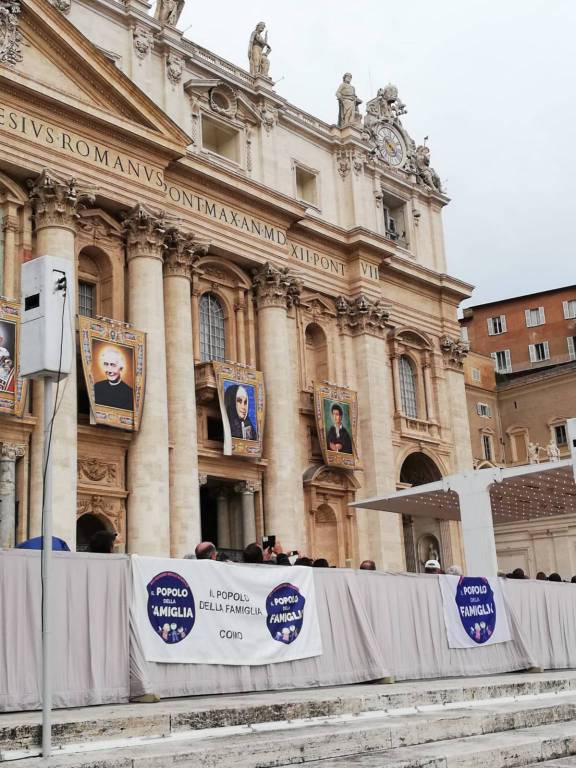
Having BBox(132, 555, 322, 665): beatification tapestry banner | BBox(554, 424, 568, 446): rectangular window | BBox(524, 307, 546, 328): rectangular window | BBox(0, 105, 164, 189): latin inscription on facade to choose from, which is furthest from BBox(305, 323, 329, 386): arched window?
BBox(524, 307, 546, 328): rectangular window

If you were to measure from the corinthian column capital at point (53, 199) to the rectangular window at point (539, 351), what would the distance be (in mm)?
37641

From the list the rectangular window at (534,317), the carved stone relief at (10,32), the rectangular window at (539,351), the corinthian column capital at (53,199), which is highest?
the rectangular window at (534,317)

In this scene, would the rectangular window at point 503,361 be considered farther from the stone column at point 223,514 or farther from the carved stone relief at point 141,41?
the carved stone relief at point 141,41

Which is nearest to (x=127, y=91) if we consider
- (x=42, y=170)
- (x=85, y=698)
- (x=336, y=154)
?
(x=42, y=170)

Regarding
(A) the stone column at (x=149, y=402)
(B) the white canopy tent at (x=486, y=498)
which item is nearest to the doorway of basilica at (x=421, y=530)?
(B) the white canopy tent at (x=486, y=498)

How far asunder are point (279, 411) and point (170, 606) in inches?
707

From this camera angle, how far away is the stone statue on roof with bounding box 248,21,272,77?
103 feet

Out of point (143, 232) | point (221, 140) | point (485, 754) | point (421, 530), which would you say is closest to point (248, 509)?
point (143, 232)

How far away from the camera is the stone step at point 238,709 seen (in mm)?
7176

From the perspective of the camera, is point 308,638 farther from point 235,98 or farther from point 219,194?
point 235,98

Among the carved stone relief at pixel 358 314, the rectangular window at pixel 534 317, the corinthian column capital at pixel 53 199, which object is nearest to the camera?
the corinthian column capital at pixel 53 199

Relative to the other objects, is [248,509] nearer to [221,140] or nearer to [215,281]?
[215,281]

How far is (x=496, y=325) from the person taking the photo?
5809 cm

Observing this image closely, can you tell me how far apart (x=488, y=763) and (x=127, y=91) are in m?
21.6
